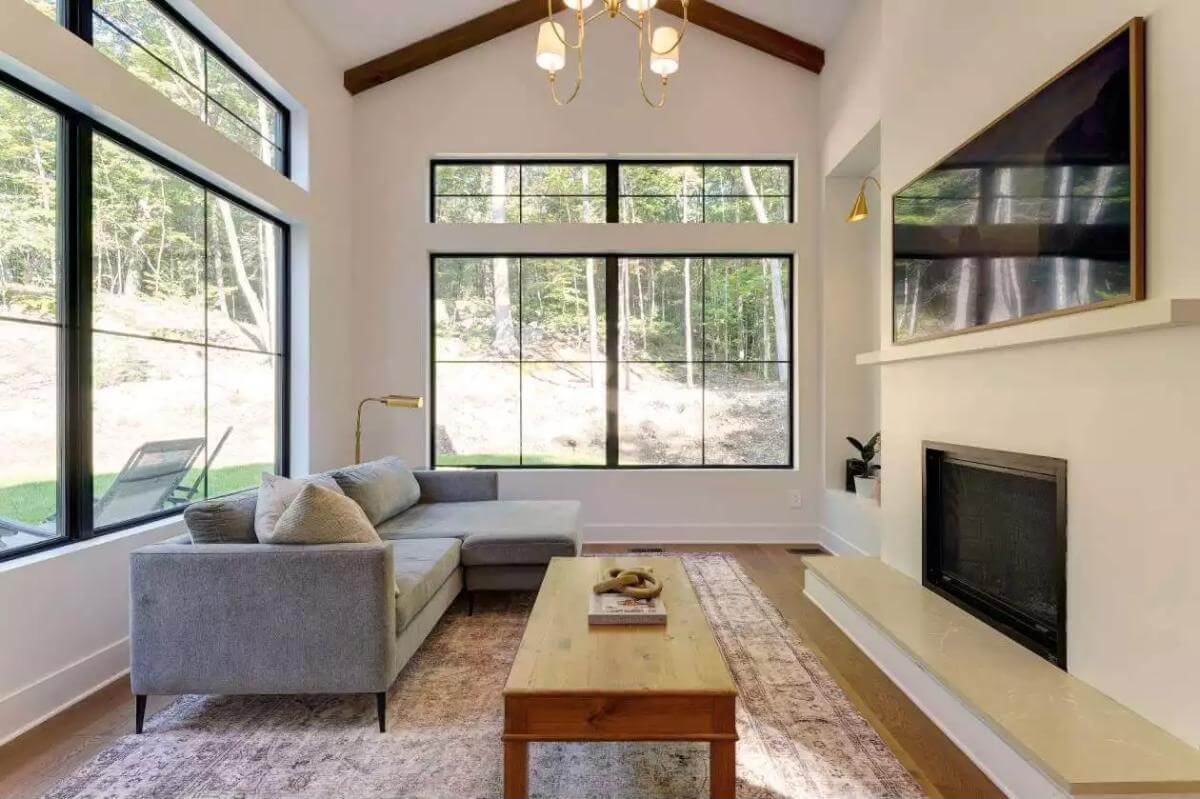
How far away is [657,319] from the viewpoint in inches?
193

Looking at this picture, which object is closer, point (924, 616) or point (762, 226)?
point (924, 616)

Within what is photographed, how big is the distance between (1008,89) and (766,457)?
314 cm

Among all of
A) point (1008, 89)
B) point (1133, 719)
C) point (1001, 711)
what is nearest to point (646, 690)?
point (1001, 711)

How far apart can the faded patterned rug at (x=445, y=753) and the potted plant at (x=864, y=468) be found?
208 centimetres

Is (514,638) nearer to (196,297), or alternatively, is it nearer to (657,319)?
(196,297)

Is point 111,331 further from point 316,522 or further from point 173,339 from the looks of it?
point 316,522

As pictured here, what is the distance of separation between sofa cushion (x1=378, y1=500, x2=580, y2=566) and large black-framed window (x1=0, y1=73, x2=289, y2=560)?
1175mm

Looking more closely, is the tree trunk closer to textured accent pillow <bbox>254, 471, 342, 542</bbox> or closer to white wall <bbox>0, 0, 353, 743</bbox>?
white wall <bbox>0, 0, 353, 743</bbox>

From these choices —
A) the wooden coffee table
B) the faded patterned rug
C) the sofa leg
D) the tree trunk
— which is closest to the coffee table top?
the wooden coffee table

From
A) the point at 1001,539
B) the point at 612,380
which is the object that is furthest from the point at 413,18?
the point at 1001,539

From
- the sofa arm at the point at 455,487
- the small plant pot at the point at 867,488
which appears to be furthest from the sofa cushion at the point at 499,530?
the small plant pot at the point at 867,488

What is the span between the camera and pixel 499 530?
323 cm

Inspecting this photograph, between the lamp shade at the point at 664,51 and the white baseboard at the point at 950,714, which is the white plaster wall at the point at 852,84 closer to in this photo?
the lamp shade at the point at 664,51

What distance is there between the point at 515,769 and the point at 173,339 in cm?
283
